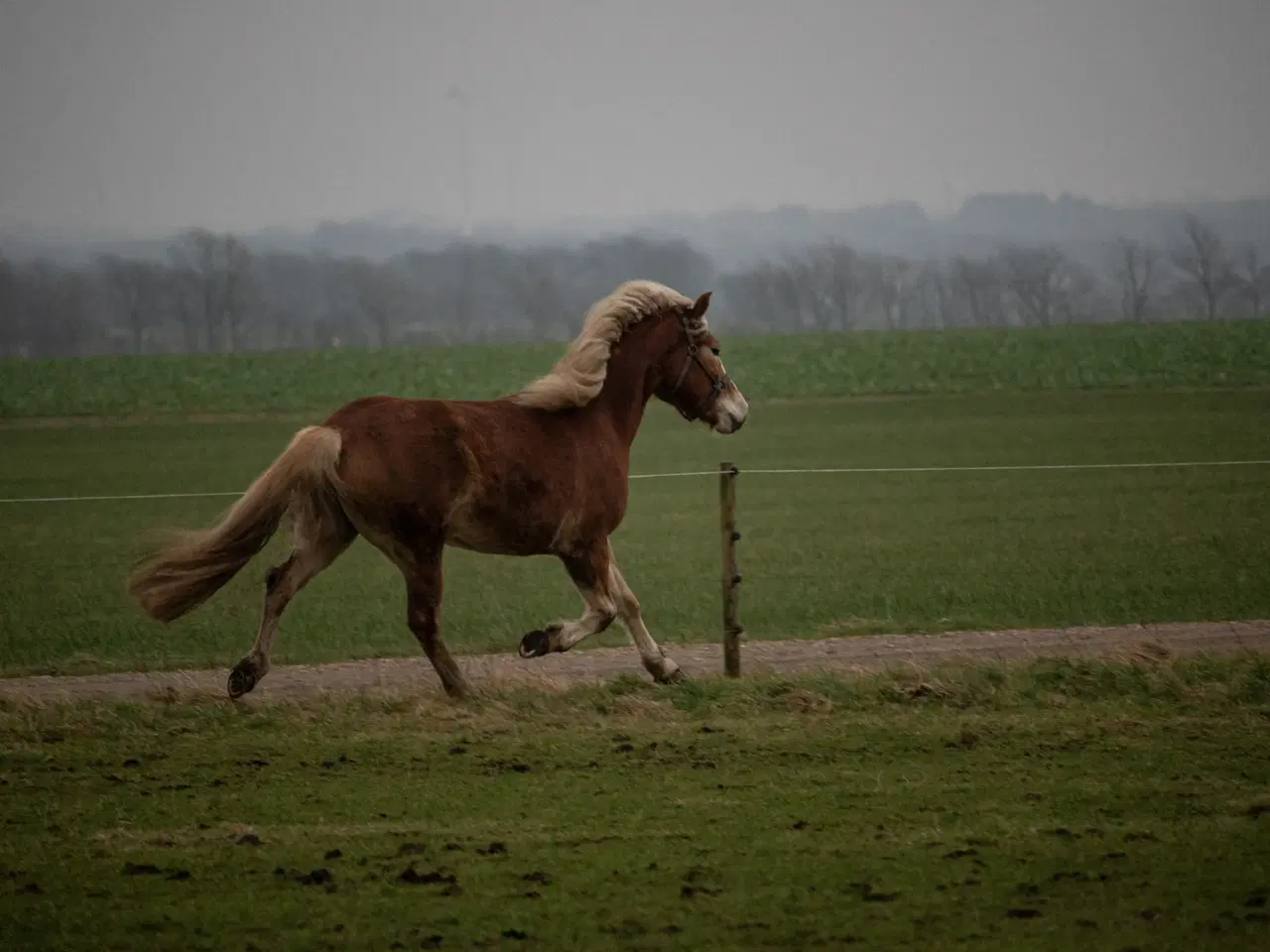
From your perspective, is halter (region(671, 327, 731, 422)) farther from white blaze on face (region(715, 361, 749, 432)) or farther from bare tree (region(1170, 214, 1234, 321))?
bare tree (region(1170, 214, 1234, 321))

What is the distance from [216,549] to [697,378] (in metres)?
2.68

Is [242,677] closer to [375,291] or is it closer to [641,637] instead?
[641,637]

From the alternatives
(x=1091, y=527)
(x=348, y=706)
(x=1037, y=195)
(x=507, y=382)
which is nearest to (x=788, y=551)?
(x=1091, y=527)

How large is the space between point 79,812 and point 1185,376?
4356cm

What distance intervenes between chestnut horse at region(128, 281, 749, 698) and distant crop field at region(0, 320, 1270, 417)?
37.4 metres

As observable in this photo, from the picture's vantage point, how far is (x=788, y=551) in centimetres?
1617

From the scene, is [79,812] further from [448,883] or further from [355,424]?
[355,424]

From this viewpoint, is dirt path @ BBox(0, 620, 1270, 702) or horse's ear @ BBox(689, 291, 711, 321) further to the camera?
dirt path @ BBox(0, 620, 1270, 702)

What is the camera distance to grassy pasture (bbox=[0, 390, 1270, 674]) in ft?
38.8

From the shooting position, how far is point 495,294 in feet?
400

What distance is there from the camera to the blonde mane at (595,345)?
862 centimetres

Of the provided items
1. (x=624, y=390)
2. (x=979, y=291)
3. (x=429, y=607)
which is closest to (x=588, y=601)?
(x=429, y=607)

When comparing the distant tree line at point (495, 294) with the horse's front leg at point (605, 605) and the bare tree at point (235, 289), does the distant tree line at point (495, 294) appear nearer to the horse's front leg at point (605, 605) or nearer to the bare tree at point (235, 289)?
the bare tree at point (235, 289)

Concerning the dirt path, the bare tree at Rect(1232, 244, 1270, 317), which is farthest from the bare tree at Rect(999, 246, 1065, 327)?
the dirt path
